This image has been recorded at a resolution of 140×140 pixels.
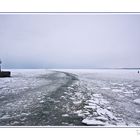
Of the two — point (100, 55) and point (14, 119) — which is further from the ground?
point (100, 55)

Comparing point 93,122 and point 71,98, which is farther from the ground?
point 71,98

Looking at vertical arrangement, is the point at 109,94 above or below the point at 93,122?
above

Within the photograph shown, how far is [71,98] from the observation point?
6.74 feet

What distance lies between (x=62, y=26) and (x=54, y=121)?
0.87 metres

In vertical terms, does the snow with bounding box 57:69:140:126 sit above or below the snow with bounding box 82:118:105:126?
above

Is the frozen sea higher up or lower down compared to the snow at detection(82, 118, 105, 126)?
higher up

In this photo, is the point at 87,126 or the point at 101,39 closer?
the point at 87,126

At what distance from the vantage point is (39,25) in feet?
6.96

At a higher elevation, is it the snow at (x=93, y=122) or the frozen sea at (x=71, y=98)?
the frozen sea at (x=71, y=98)

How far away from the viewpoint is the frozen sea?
1980 millimetres

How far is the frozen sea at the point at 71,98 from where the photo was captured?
1.98 m

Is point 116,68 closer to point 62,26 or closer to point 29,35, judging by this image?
point 62,26

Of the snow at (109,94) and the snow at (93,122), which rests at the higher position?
the snow at (109,94)
